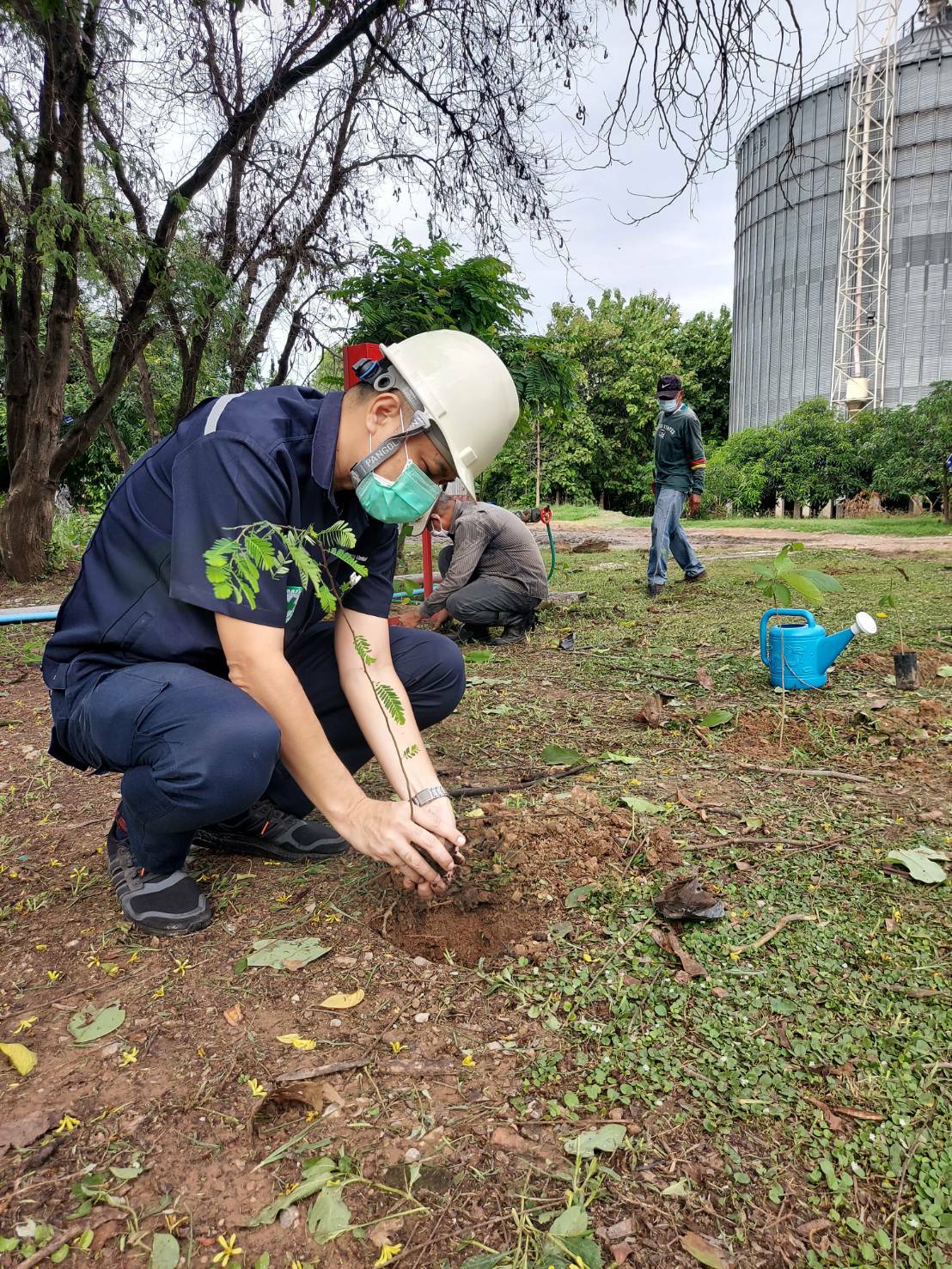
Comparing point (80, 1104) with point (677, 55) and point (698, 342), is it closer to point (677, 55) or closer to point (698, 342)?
point (677, 55)

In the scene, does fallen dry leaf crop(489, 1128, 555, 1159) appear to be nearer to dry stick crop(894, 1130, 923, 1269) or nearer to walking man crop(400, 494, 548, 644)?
dry stick crop(894, 1130, 923, 1269)

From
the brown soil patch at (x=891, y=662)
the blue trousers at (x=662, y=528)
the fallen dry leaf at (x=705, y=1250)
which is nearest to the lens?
the fallen dry leaf at (x=705, y=1250)

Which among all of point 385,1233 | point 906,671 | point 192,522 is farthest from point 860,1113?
point 906,671

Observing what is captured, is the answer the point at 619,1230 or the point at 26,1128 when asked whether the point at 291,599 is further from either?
the point at 619,1230

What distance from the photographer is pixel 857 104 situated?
74.8 ft

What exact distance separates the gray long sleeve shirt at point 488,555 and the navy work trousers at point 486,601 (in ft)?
0.11

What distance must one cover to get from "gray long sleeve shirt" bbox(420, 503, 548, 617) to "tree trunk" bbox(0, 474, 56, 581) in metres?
4.45

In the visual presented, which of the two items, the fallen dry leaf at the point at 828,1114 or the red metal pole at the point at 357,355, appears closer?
the fallen dry leaf at the point at 828,1114

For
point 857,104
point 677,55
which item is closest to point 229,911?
point 677,55

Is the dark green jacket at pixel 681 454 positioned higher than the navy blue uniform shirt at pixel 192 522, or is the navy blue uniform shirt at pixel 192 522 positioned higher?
the dark green jacket at pixel 681 454

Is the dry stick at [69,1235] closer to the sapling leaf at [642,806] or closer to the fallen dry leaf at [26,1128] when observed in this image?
the fallen dry leaf at [26,1128]

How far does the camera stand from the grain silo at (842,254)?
22547mm

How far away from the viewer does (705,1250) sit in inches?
44.1

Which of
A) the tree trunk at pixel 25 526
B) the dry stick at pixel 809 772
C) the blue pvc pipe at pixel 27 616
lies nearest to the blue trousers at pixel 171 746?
the dry stick at pixel 809 772
